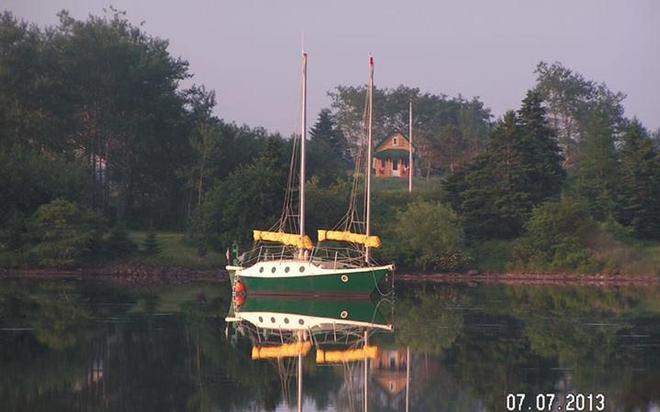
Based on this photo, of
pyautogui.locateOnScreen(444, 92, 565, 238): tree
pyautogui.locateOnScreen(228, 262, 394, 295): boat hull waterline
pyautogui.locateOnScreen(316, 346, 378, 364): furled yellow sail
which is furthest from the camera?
pyautogui.locateOnScreen(444, 92, 565, 238): tree

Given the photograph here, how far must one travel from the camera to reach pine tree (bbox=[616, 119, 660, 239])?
7162 centimetres

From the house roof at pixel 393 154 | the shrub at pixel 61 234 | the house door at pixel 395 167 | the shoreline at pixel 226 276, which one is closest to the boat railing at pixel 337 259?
the shoreline at pixel 226 276

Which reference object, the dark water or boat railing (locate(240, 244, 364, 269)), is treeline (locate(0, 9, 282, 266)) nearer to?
boat railing (locate(240, 244, 364, 269))

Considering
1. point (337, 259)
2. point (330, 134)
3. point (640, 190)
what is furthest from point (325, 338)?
point (330, 134)

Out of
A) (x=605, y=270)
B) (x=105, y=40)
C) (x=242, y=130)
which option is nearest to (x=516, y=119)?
(x=605, y=270)

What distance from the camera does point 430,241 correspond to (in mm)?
66500

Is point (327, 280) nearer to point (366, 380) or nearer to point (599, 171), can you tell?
point (366, 380)

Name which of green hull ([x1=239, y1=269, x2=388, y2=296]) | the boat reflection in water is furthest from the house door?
green hull ([x1=239, y1=269, x2=388, y2=296])

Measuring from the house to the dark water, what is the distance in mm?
59222

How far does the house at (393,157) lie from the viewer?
107 meters

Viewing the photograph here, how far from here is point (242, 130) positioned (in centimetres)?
8994

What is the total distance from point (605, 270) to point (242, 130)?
114 ft

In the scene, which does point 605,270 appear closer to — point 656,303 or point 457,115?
point 656,303

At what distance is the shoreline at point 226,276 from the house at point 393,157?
40.4m
